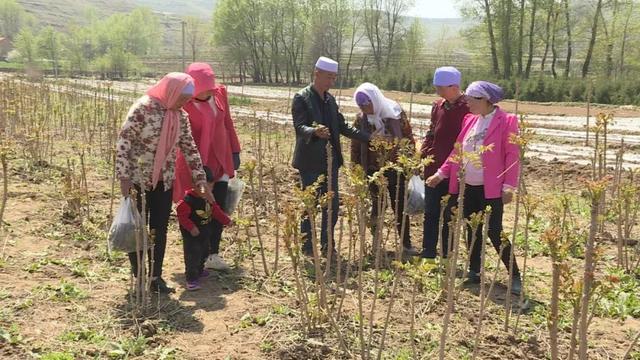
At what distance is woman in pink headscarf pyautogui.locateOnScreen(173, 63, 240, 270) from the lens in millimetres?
3369

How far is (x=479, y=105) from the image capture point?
3.29 m

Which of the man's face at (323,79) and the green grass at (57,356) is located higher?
the man's face at (323,79)

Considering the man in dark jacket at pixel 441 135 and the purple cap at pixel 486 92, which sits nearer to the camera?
the purple cap at pixel 486 92

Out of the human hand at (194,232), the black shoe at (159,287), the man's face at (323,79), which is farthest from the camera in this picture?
the man's face at (323,79)

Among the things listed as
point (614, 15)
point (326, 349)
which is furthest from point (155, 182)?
point (614, 15)

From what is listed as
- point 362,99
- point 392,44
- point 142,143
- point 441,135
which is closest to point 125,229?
point 142,143

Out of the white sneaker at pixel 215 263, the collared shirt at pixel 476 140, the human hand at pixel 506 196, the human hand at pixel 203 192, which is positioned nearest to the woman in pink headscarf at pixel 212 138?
the white sneaker at pixel 215 263

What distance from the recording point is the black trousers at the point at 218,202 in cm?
369

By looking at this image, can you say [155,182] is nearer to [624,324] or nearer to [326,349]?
[326,349]

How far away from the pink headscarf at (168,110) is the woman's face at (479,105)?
1.56 m

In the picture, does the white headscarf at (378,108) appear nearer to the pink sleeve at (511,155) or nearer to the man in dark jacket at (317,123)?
the man in dark jacket at (317,123)

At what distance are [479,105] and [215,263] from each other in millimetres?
1928

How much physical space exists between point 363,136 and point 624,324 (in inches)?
75.6

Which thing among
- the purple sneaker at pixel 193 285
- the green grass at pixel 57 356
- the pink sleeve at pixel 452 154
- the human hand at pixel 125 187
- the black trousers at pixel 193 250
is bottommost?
the green grass at pixel 57 356
